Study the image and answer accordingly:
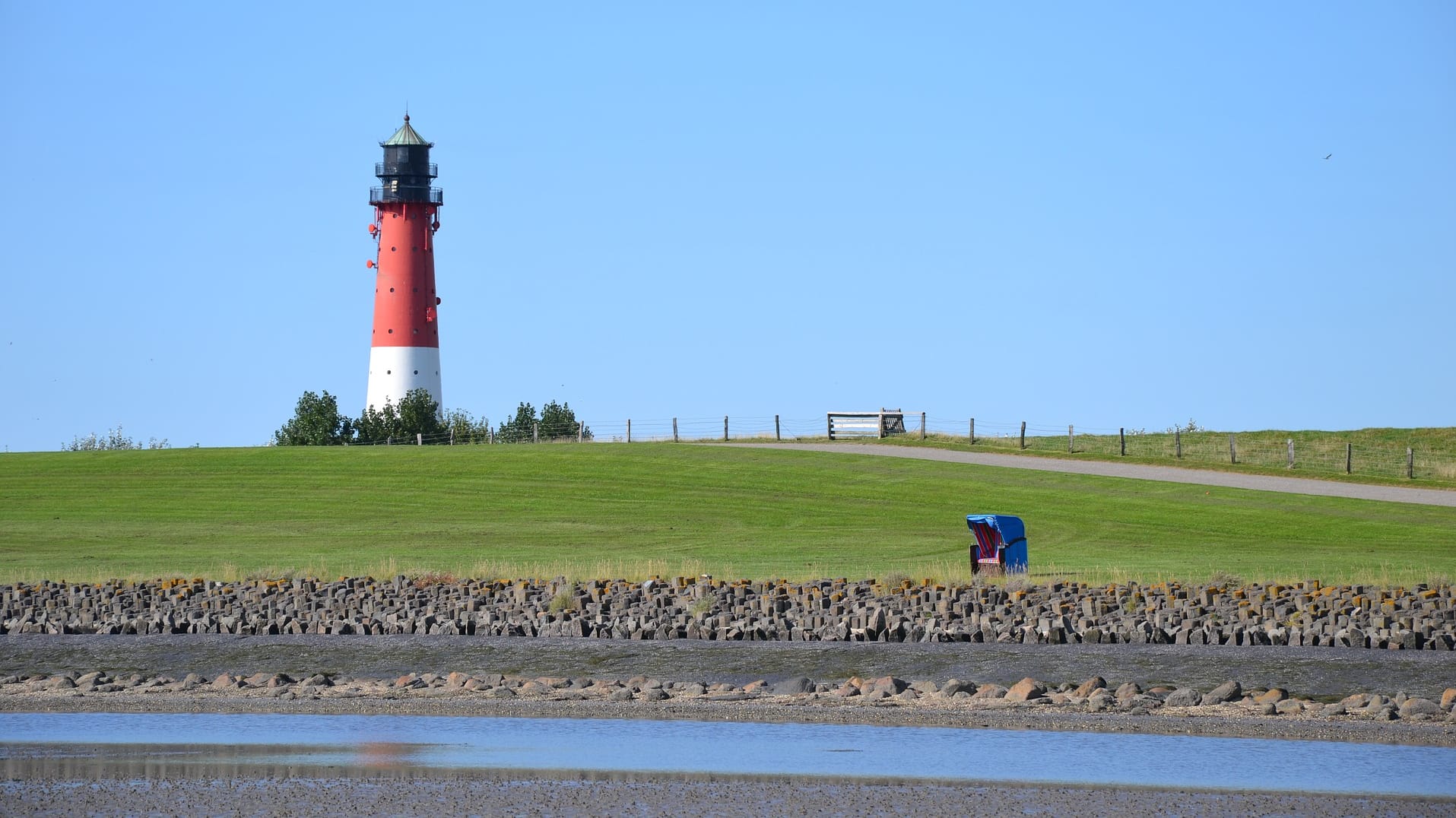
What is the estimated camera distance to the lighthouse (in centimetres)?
6738

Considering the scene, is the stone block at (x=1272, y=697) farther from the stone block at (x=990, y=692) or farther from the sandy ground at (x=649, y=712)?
the stone block at (x=990, y=692)

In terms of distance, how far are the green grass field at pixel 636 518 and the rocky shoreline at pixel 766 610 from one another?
231cm

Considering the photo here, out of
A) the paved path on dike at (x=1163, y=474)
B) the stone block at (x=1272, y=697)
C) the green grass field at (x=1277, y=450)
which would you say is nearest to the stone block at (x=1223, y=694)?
the stone block at (x=1272, y=697)

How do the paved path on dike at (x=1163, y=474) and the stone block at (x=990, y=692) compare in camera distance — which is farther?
the paved path on dike at (x=1163, y=474)

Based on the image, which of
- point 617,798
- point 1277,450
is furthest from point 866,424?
point 617,798

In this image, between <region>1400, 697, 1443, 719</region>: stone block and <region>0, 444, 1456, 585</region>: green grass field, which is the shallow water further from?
<region>0, 444, 1456, 585</region>: green grass field

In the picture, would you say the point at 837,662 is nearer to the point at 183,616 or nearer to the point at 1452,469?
the point at 183,616

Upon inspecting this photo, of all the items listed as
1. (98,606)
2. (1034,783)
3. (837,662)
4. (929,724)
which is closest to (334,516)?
(98,606)

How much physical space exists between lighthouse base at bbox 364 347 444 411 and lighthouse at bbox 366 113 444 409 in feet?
0.10

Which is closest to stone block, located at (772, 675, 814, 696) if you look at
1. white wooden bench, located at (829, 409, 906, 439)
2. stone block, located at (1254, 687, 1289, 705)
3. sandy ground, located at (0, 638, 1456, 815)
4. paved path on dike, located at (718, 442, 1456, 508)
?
sandy ground, located at (0, 638, 1456, 815)

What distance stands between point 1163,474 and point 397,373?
105ft

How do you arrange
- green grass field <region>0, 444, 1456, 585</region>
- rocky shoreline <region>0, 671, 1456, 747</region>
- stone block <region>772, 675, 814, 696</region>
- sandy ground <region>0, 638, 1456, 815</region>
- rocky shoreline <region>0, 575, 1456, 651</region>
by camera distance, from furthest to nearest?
green grass field <region>0, 444, 1456, 585</region> → rocky shoreline <region>0, 575, 1456, 651</region> → stone block <region>772, 675, 814, 696</region> → rocky shoreline <region>0, 671, 1456, 747</region> → sandy ground <region>0, 638, 1456, 815</region>

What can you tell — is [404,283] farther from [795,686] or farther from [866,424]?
[795,686]

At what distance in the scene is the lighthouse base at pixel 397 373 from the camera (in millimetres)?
67312
